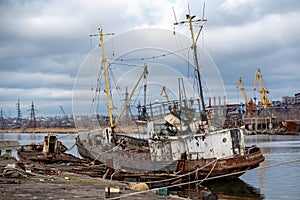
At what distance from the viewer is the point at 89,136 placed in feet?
138

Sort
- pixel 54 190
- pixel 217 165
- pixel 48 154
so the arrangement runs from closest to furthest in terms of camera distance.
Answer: pixel 54 190, pixel 217 165, pixel 48 154

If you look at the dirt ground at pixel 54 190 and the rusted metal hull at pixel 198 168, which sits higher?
the dirt ground at pixel 54 190

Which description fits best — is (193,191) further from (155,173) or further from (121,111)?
(121,111)

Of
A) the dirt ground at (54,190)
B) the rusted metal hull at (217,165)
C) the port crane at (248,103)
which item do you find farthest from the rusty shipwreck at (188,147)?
the port crane at (248,103)

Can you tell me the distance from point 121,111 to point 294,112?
156075 mm

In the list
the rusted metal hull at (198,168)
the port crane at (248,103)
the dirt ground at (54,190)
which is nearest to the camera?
the dirt ground at (54,190)

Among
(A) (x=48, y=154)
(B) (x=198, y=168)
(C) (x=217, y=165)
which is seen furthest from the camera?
(A) (x=48, y=154)

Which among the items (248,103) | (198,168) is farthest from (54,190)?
(248,103)

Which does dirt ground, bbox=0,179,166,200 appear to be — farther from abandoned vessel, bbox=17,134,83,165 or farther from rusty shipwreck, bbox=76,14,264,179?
abandoned vessel, bbox=17,134,83,165

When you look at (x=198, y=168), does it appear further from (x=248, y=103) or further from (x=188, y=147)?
(x=248, y=103)

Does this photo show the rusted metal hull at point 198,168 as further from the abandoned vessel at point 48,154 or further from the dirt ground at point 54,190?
the abandoned vessel at point 48,154

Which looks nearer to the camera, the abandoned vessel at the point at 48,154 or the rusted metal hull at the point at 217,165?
the rusted metal hull at the point at 217,165

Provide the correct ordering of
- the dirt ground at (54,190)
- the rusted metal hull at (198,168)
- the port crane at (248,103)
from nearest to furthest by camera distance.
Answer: the dirt ground at (54,190), the rusted metal hull at (198,168), the port crane at (248,103)

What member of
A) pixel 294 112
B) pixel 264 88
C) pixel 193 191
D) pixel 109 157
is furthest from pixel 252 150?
pixel 294 112
